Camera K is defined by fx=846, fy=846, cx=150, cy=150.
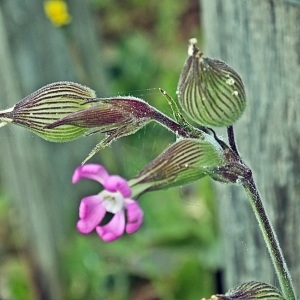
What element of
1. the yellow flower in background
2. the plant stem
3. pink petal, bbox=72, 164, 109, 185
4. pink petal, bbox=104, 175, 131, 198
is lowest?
the plant stem

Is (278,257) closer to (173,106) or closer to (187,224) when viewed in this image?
(173,106)

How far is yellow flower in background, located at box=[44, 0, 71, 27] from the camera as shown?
7.93 ft

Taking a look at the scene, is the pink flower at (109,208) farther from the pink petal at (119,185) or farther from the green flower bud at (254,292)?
the green flower bud at (254,292)

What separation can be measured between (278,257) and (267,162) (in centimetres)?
47

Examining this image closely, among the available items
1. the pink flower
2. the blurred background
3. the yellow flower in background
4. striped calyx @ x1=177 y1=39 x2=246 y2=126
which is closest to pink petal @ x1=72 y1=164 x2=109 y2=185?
the pink flower

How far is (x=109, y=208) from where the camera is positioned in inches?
42.6

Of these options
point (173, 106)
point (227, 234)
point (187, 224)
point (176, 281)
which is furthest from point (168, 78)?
point (173, 106)

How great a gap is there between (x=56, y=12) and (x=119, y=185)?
1.49 meters

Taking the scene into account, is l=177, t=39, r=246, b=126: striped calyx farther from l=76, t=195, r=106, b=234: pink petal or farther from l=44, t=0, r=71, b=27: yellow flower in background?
l=44, t=0, r=71, b=27: yellow flower in background

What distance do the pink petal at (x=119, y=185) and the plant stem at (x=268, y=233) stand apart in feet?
0.47

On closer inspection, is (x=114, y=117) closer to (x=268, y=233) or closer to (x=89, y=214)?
(x=89, y=214)

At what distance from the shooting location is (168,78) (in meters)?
3.00

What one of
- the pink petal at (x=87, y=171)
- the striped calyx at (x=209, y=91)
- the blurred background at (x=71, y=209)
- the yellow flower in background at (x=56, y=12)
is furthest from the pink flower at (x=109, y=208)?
the yellow flower in background at (x=56, y=12)

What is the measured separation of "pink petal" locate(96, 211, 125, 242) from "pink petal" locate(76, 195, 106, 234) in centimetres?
1
